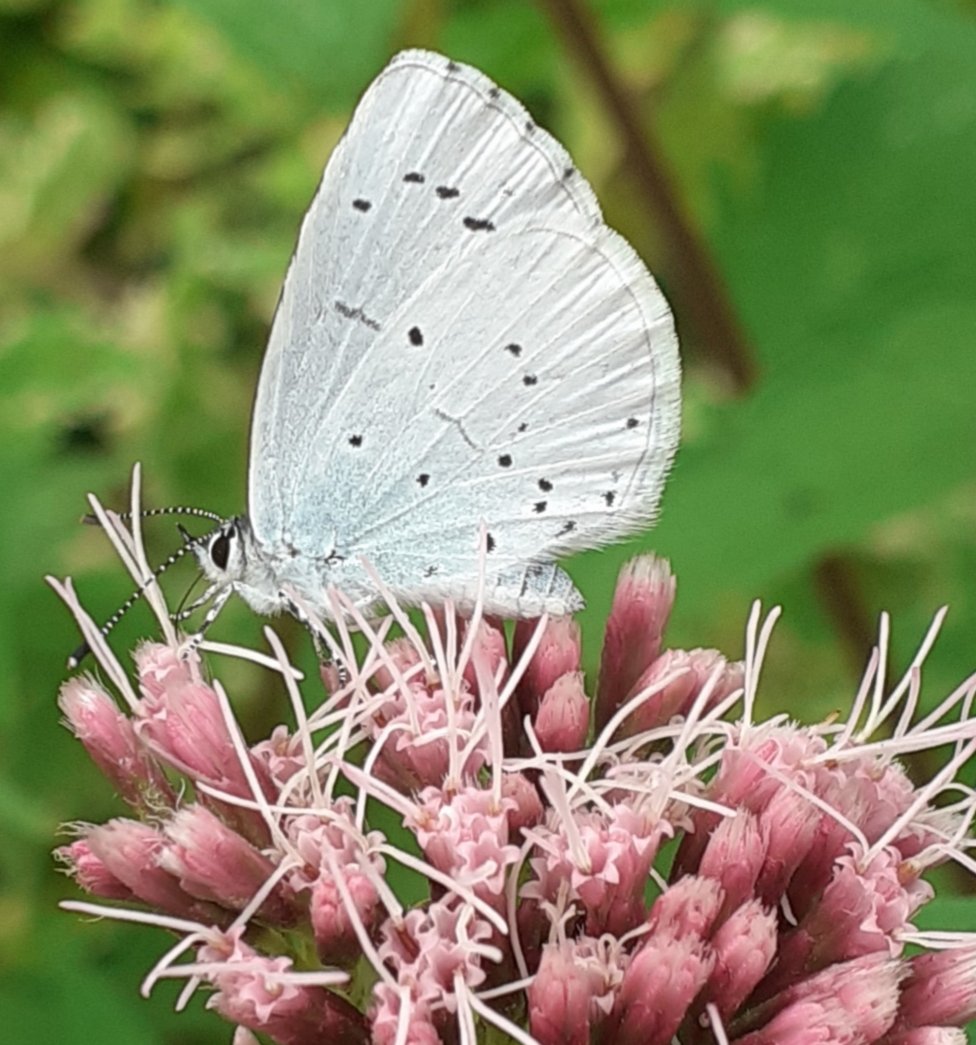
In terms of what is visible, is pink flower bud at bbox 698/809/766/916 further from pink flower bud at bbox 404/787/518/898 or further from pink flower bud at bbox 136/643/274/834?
pink flower bud at bbox 136/643/274/834

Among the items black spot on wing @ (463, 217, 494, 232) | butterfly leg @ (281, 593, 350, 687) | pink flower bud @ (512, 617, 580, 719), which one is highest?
black spot on wing @ (463, 217, 494, 232)

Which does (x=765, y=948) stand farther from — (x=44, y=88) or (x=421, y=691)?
(x=44, y=88)

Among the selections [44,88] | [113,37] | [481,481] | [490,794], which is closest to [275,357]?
[481,481]

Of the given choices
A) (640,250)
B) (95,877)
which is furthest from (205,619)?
(640,250)

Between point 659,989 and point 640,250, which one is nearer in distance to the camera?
point 659,989

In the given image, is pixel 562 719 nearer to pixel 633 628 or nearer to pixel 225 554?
pixel 633 628

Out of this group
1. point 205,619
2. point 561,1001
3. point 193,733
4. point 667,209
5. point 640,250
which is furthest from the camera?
point 640,250

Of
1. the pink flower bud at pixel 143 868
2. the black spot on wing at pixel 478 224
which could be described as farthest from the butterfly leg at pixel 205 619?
the black spot on wing at pixel 478 224

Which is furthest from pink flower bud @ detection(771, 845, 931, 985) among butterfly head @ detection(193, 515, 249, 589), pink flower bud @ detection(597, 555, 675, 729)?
butterfly head @ detection(193, 515, 249, 589)
